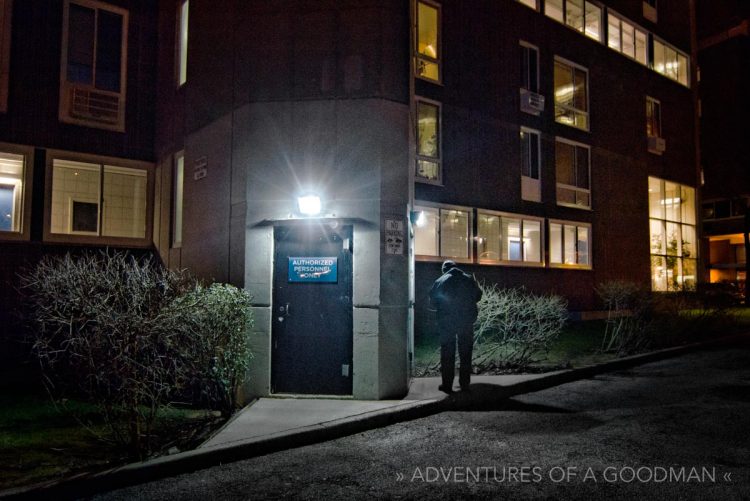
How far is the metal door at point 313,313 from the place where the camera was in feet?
22.9

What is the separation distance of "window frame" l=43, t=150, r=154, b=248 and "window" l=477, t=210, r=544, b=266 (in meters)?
9.11

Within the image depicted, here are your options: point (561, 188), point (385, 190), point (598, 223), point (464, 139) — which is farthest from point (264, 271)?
point (598, 223)

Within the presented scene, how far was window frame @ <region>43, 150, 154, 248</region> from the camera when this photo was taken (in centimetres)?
1149

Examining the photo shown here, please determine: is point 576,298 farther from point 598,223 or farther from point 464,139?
point 464,139

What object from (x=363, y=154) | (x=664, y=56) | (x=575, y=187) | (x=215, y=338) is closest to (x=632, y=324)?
(x=363, y=154)

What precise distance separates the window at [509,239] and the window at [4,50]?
12.2 meters

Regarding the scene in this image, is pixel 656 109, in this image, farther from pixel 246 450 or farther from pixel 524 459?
pixel 246 450

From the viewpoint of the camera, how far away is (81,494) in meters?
4.09

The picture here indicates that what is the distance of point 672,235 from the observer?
2280cm

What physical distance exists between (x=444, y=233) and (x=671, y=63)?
Result: 1613 centimetres

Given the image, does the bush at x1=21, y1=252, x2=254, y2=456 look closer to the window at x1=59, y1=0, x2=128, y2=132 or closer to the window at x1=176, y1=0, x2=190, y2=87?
the window at x1=176, y1=0, x2=190, y2=87

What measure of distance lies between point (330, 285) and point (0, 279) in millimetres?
7949

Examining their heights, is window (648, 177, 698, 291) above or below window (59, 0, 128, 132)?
below

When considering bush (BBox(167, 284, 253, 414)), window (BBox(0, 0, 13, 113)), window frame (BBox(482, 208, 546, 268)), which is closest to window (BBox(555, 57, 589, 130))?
window frame (BBox(482, 208, 546, 268))
